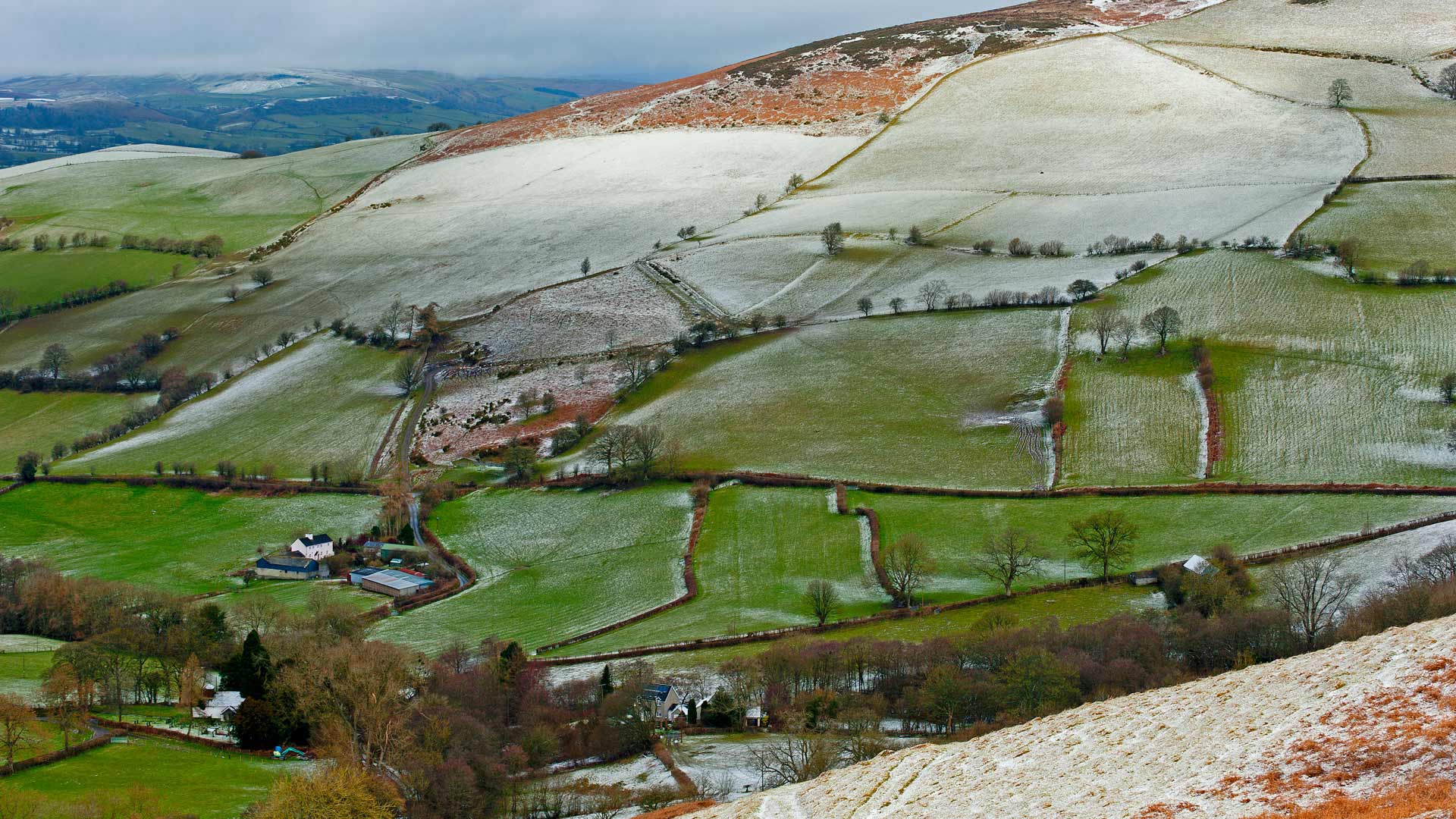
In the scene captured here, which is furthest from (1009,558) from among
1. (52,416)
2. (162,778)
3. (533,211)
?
(52,416)

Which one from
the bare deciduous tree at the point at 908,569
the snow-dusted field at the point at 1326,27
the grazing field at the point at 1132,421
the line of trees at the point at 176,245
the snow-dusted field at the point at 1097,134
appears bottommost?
the bare deciduous tree at the point at 908,569

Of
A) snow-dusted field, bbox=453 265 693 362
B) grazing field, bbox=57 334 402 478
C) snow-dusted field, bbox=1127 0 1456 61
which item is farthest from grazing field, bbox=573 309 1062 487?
snow-dusted field, bbox=1127 0 1456 61

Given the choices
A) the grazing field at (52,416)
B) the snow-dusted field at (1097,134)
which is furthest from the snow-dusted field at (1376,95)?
the grazing field at (52,416)

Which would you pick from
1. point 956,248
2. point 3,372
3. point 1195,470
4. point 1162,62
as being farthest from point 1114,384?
point 3,372

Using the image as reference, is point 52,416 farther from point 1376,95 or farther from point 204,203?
point 1376,95

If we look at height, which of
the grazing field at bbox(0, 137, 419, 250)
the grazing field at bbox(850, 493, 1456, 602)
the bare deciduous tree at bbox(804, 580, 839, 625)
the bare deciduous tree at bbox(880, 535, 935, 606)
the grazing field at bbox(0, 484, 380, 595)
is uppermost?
the grazing field at bbox(0, 137, 419, 250)

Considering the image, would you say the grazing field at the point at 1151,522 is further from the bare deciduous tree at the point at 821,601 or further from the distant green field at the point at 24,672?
the distant green field at the point at 24,672

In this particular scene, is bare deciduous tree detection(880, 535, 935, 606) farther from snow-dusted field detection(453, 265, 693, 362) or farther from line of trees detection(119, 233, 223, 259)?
line of trees detection(119, 233, 223, 259)
